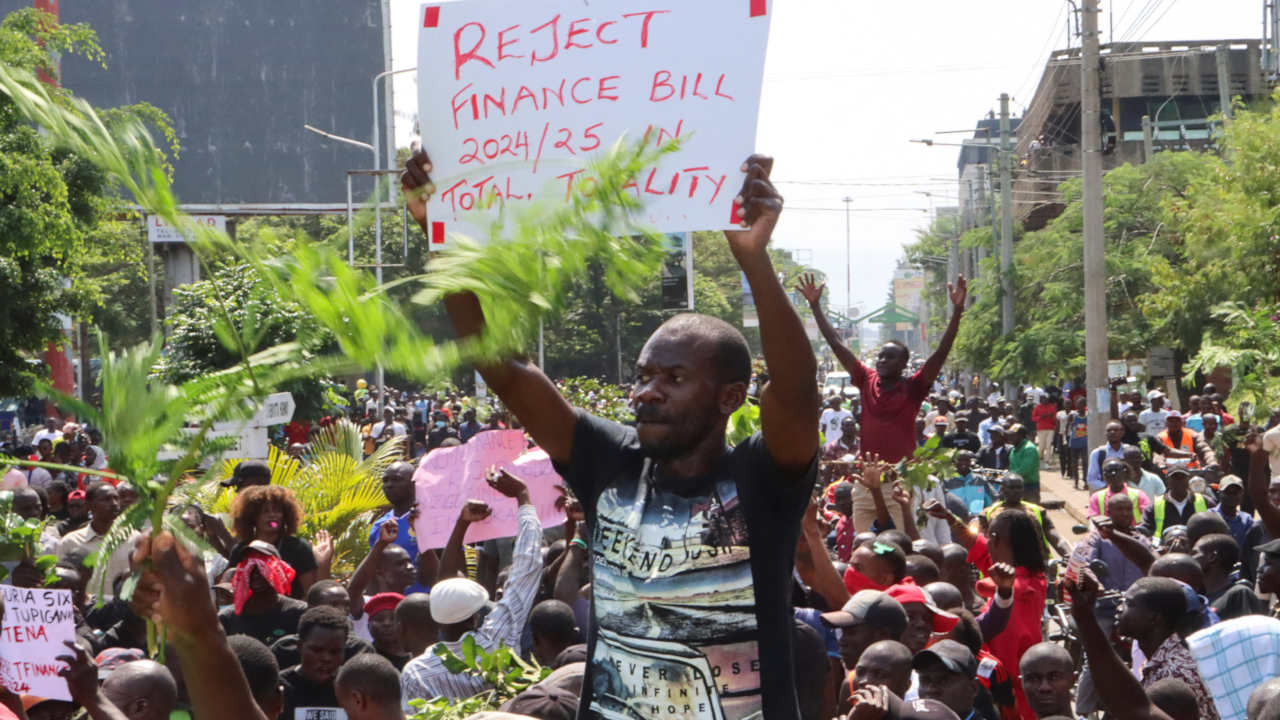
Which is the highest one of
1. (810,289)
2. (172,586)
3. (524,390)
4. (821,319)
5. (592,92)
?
(592,92)

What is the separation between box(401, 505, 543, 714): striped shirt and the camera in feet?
15.3

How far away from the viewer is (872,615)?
4957 millimetres

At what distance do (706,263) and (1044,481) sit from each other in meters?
36.2

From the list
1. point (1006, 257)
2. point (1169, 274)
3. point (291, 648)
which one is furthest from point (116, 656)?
point (1006, 257)

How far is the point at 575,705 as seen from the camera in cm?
372

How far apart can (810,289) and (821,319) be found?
22 centimetres

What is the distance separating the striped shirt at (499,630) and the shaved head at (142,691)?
75cm

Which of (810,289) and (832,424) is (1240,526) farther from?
(832,424)

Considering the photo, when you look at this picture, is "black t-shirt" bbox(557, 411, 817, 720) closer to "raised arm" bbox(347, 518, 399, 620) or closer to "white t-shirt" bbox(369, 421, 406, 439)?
"raised arm" bbox(347, 518, 399, 620)

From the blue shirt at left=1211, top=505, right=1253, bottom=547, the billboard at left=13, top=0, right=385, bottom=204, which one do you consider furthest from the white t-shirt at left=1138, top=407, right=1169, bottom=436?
the billboard at left=13, top=0, right=385, bottom=204

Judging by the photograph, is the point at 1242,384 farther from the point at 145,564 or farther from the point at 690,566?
the point at 145,564

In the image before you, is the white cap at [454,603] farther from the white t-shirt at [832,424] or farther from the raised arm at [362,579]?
the white t-shirt at [832,424]

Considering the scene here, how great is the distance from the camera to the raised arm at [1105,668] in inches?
163

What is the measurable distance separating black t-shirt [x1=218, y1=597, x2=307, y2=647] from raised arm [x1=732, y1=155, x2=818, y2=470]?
3417 mm
